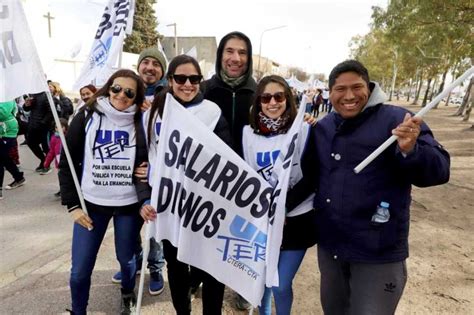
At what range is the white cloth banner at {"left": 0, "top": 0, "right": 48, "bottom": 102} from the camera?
250cm

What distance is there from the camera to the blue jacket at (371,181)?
183 cm

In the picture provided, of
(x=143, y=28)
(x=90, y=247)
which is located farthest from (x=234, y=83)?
(x=143, y=28)

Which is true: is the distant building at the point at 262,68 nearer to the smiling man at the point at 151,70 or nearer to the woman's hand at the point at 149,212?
the smiling man at the point at 151,70

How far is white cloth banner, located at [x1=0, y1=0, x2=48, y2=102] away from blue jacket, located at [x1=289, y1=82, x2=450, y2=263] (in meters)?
2.19

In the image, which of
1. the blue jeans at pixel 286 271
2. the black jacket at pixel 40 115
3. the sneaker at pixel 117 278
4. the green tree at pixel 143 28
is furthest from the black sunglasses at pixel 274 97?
the green tree at pixel 143 28

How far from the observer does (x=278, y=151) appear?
2326mm

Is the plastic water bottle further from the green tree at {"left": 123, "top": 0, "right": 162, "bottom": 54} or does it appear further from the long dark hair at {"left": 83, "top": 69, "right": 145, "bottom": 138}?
the green tree at {"left": 123, "top": 0, "right": 162, "bottom": 54}

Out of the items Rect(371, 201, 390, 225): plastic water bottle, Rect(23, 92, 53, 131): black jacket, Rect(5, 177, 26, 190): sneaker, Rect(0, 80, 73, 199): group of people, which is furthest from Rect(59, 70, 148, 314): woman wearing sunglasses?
Rect(23, 92, 53, 131): black jacket

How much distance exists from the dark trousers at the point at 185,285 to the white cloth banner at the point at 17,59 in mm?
1572

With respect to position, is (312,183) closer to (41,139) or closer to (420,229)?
(420,229)

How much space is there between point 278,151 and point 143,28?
48161 millimetres

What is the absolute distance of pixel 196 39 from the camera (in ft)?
198

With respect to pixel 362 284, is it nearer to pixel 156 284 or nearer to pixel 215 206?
pixel 215 206

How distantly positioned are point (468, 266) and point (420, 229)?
1.05 metres
